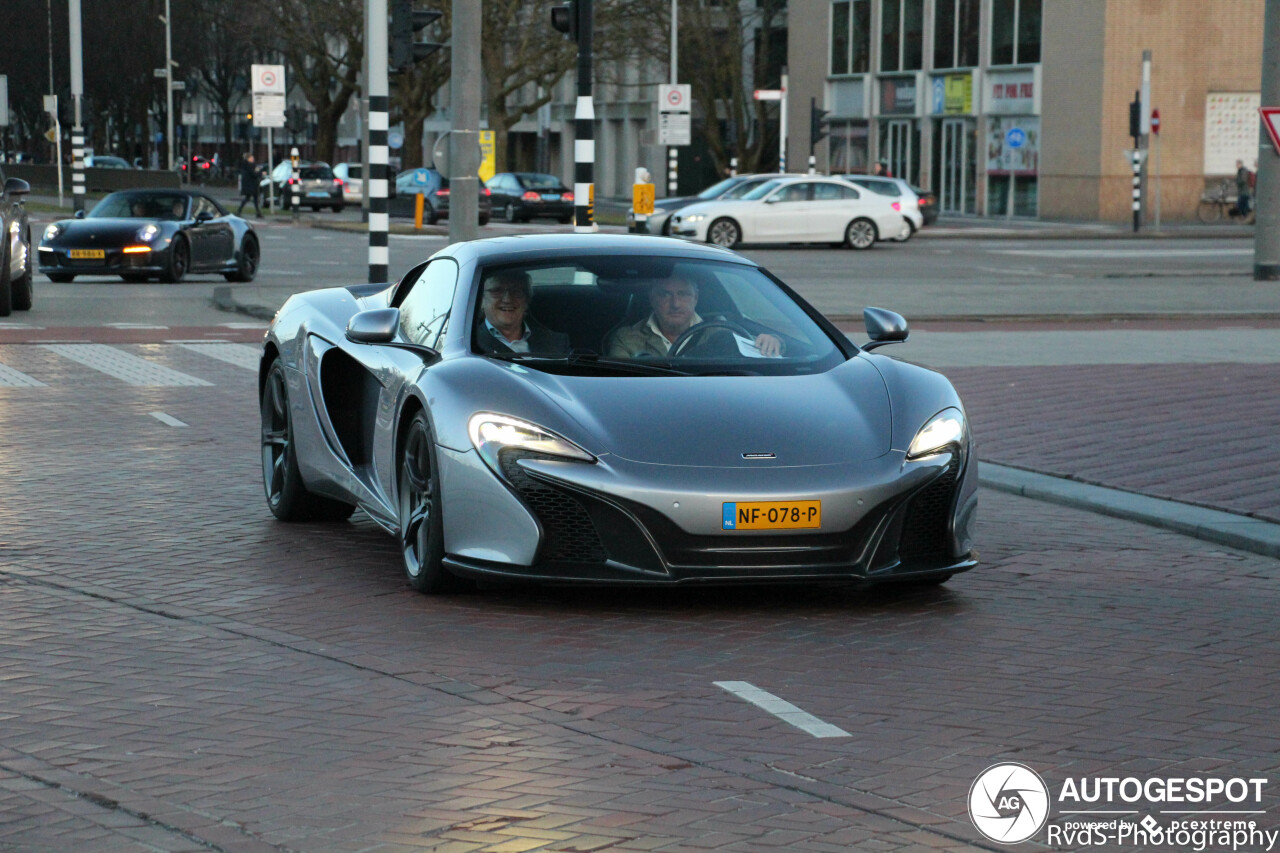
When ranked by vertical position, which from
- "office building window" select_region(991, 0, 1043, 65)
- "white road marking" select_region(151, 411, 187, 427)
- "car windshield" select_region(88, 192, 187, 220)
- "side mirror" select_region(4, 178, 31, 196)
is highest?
"office building window" select_region(991, 0, 1043, 65)

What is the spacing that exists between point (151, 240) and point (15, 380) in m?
11.8

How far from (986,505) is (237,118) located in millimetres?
128841

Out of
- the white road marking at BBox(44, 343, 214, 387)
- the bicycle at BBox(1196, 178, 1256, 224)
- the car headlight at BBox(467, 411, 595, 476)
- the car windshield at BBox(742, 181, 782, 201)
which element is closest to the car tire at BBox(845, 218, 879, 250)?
the car windshield at BBox(742, 181, 782, 201)

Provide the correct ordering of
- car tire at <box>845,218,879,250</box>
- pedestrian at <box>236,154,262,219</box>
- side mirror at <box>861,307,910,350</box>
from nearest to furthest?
side mirror at <box>861,307,910,350</box> → car tire at <box>845,218,879,250</box> → pedestrian at <box>236,154,262,219</box>

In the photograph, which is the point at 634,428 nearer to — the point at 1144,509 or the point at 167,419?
the point at 1144,509

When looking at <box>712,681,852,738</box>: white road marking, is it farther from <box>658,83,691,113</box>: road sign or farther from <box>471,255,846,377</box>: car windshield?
<box>658,83,691,113</box>: road sign

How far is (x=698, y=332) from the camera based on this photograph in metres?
7.68

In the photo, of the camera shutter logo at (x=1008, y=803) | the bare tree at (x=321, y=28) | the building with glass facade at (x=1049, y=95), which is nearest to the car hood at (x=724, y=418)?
the camera shutter logo at (x=1008, y=803)

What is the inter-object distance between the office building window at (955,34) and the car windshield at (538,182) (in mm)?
13676

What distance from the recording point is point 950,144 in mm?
59812

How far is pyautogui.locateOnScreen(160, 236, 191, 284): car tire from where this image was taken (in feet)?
86.5

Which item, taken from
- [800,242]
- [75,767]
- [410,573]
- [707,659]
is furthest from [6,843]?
[800,242]

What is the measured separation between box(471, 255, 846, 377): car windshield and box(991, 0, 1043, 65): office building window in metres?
49.2

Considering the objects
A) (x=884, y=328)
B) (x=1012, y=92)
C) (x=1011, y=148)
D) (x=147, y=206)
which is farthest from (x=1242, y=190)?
(x=884, y=328)
